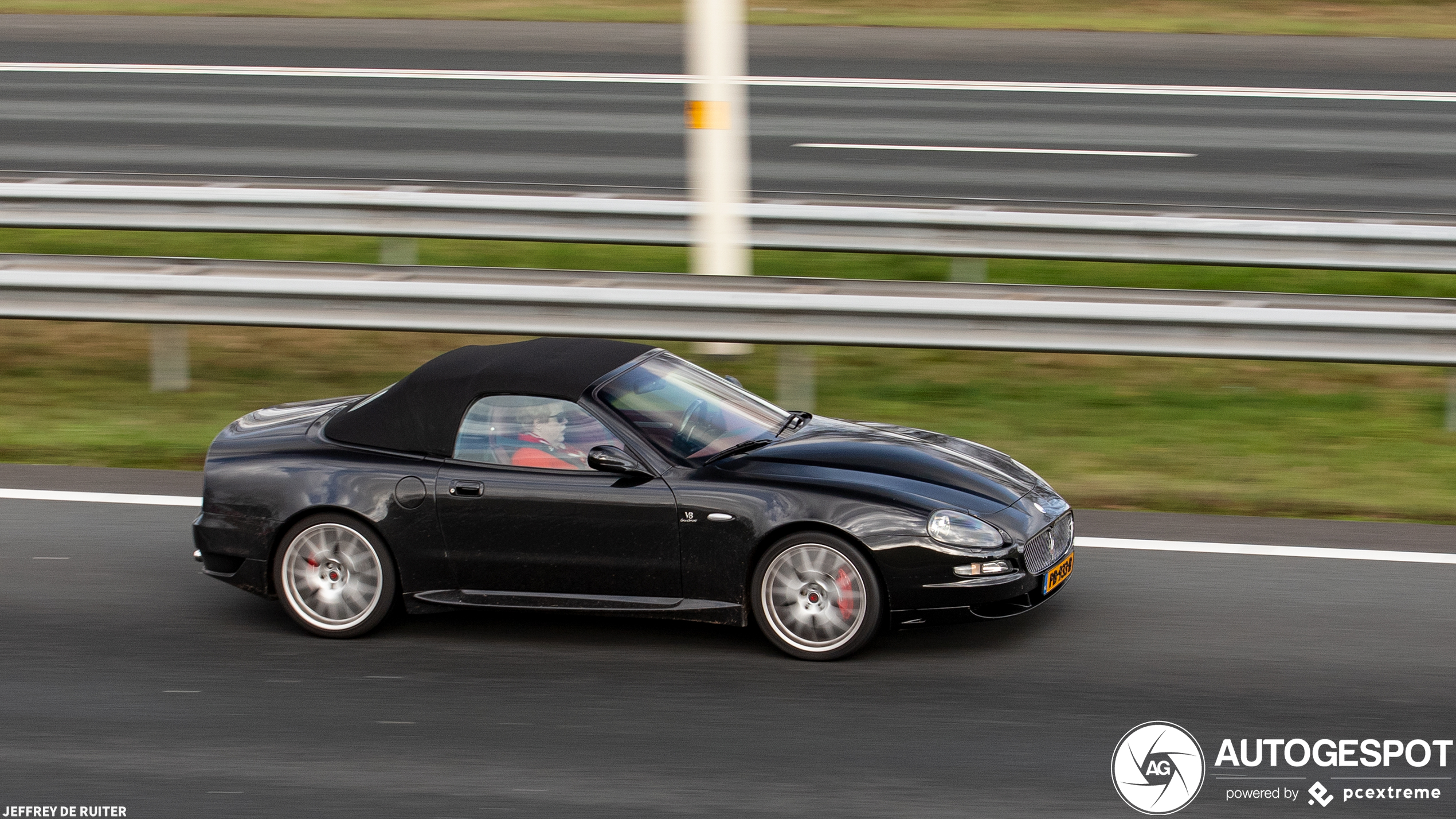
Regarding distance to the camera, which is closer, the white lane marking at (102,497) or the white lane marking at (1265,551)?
the white lane marking at (1265,551)

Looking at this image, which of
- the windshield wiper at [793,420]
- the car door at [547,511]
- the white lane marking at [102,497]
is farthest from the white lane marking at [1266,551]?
the white lane marking at [102,497]

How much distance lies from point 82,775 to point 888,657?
2997 millimetres

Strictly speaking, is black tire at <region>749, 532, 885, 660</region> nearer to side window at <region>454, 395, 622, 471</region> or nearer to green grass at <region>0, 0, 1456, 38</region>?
side window at <region>454, 395, 622, 471</region>

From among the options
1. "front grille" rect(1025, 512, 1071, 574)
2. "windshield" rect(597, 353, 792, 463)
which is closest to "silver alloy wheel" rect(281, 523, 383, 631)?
"windshield" rect(597, 353, 792, 463)

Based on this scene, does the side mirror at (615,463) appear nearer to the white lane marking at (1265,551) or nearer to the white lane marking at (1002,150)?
the white lane marking at (1265,551)

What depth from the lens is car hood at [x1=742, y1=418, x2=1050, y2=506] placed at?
6.61 m

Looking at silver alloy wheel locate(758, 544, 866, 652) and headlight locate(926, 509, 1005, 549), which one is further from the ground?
headlight locate(926, 509, 1005, 549)

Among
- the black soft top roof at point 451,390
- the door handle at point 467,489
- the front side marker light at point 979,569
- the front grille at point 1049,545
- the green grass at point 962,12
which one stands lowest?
the front side marker light at point 979,569

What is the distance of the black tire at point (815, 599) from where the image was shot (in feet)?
20.7

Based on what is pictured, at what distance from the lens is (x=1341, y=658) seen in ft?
20.9

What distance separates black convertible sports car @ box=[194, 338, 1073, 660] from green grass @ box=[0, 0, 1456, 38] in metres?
16.8

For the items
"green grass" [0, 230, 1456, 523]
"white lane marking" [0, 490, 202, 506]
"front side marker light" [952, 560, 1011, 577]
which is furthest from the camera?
"green grass" [0, 230, 1456, 523]

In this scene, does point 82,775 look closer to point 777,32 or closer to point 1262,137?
point 1262,137

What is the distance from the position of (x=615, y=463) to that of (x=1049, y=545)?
5.91 ft
